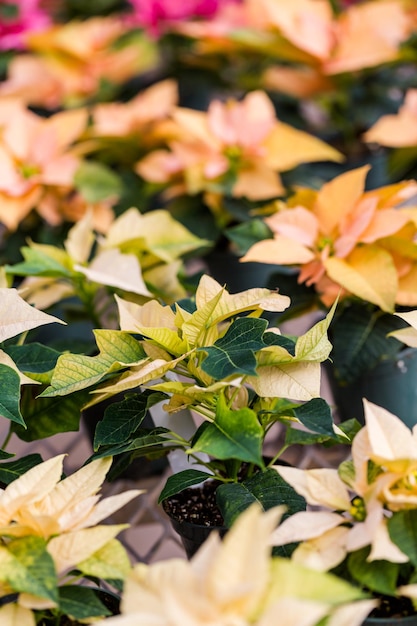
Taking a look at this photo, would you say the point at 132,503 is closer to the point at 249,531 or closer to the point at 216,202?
the point at 216,202

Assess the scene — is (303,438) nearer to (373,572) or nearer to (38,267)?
(373,572)

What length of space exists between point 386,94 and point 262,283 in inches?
20.6

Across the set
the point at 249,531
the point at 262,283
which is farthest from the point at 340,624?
the point at 262,283

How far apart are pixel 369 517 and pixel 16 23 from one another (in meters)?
1.39

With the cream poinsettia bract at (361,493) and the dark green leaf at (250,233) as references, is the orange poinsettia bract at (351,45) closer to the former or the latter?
the dark green leaf at (250,233)

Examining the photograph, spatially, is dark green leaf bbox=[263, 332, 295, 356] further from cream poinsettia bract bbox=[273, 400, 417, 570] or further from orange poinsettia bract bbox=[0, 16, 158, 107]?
orange poinsettia bract bbox=[0, 16, 158, 107]

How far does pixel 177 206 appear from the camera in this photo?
127cm

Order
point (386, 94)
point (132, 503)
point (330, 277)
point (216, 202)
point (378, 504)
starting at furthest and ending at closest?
point (386, 94)
point (216, 202)
point (132, 503)
point (330, 277)
point (378, 504)

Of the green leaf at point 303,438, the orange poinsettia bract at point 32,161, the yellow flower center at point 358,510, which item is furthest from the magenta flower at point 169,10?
the yellow flower center at point 358,510

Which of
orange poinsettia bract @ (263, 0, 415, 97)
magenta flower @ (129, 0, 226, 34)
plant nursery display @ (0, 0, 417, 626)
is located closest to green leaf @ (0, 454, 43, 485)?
plant nursery display @ (0, 0, 417, 626)

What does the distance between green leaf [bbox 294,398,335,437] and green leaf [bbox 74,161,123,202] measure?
712 millimetres

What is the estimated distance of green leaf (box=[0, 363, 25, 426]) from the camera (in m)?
0.66

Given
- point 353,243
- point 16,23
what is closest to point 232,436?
point 353,243

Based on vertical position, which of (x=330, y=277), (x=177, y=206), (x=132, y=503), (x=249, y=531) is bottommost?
(x=132, y=503)
